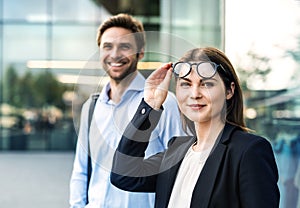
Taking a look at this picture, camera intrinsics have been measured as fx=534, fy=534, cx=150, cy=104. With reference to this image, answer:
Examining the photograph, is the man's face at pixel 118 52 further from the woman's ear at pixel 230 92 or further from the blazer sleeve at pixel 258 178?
the blazer sleeve at pixel 258 178

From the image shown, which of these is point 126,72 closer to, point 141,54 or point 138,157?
point 141,54

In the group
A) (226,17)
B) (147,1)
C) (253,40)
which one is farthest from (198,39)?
(253,40)

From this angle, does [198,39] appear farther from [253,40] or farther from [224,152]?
[224,152]

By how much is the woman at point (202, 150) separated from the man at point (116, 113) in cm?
22

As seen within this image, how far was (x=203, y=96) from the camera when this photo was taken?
1.64 m

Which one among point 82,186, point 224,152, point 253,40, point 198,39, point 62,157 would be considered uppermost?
point 198,39

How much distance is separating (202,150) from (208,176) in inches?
5.7

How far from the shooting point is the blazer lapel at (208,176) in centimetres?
155

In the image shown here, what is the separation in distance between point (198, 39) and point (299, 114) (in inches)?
404

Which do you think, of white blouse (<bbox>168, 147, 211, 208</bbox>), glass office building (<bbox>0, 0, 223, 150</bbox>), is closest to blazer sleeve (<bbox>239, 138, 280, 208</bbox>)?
white blouse (<bbox>168, 147, 211, 208</bbox>)

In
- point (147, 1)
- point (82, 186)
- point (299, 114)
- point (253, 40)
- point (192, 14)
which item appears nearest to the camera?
point (82, 186)

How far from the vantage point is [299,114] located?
16.7 ft

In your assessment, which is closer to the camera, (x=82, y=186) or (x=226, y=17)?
(x=82, y=186)

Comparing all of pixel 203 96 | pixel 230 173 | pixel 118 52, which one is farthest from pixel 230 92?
pixel 118 52
